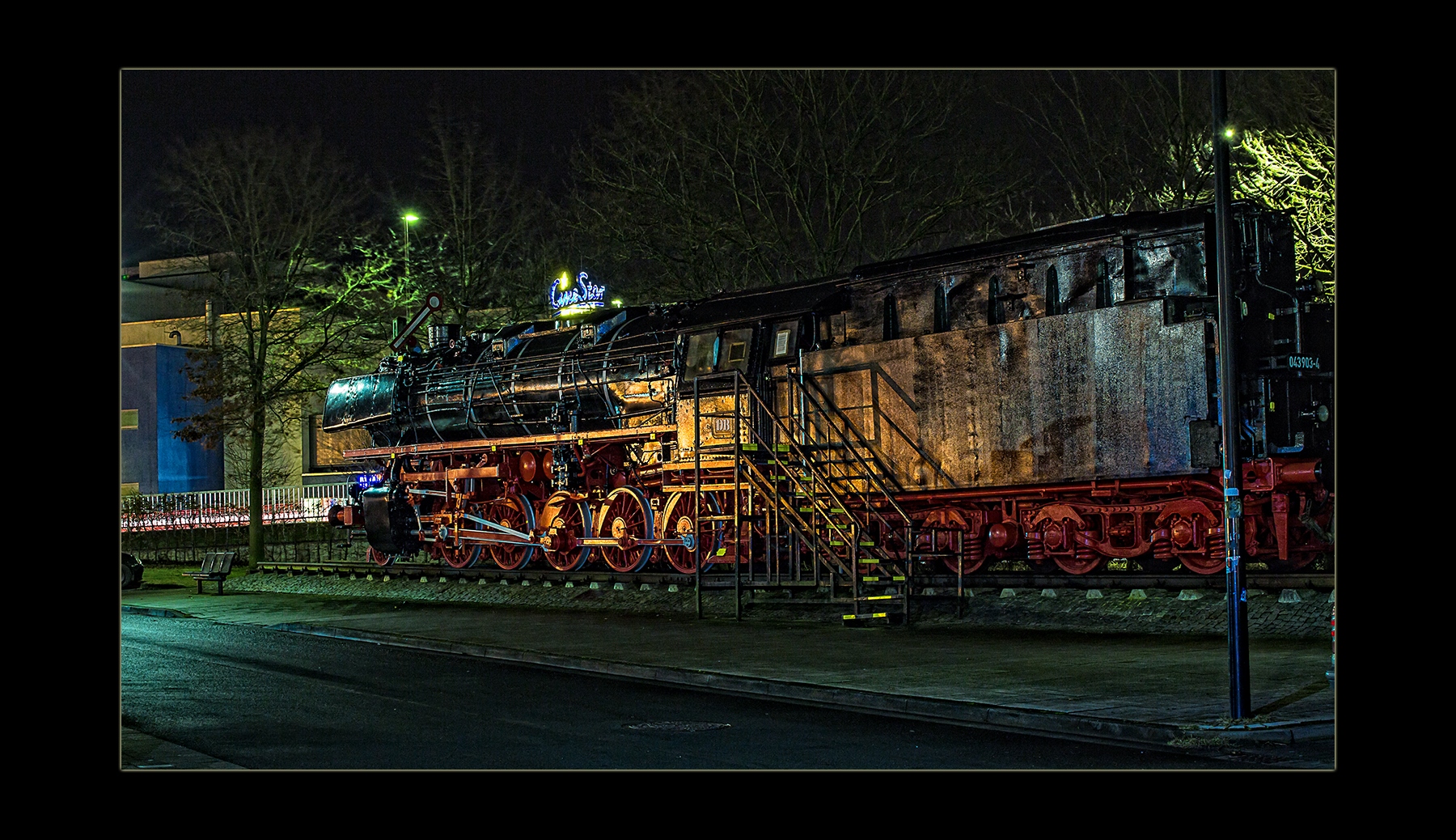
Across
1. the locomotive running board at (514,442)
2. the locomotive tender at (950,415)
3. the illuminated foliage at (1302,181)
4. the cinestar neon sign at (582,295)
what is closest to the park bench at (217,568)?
the locomotive running board at (514,442)

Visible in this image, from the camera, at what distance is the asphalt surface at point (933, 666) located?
891cm

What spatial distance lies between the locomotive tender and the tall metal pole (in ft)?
10.0

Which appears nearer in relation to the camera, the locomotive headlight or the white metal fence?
the locomotive headlight

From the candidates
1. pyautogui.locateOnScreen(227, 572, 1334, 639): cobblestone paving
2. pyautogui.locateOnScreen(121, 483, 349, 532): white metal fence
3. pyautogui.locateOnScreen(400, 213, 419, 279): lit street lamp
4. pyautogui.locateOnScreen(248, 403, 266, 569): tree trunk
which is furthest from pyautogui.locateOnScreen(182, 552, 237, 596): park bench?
pyautogui.locateOnScreen(400, 213, 419, 279): lit street lamp

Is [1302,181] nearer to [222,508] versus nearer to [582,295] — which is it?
[582,295]

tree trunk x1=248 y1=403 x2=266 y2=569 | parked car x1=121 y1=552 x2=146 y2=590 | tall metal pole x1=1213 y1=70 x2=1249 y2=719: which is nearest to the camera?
tall metal pole x1=1213 y1=70 x2=1249 y2=719

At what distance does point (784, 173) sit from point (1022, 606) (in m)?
19.3

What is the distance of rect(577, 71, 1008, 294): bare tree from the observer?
32750mm

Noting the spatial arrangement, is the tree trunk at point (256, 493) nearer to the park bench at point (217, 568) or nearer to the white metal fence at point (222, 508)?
the park bench at point (217, 568)

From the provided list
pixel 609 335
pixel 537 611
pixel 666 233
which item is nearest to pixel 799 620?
pixel 537 611

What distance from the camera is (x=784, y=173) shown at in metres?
32.9

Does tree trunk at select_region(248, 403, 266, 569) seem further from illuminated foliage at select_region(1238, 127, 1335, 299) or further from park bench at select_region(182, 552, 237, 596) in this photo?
illuminated foliage at select_region(1238, 127, 1335, 299)

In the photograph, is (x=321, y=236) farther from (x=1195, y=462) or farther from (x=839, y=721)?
(x=839, y=721)

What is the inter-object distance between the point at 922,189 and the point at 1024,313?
59.9 ft
